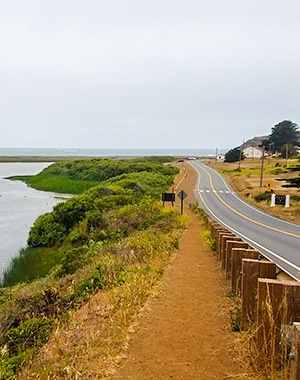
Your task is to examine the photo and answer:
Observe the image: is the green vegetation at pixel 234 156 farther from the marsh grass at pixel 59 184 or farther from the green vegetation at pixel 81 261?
the green vegetation at pixel 81 261

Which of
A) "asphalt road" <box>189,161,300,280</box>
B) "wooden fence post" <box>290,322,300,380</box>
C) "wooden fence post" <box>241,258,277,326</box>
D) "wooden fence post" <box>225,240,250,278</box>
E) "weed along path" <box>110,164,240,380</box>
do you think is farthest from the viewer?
"asphalt road" <box>189,161,300,280</box>

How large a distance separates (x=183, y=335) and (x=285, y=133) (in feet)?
370

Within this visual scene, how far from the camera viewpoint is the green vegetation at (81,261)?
8125 mm

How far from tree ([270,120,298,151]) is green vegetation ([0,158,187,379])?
64823 millimetres

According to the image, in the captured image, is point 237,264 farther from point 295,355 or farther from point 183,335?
point 295,355

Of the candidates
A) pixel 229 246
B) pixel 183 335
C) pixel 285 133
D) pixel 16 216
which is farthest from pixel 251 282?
pixel 285 133

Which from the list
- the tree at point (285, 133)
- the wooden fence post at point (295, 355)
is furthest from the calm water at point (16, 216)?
the tree at point (285, 133)

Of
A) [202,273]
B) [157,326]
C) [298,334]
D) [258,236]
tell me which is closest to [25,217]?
[258,236]

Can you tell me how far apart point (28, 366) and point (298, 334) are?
11.2ft

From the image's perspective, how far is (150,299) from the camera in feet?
26.3

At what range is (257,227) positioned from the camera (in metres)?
25.4

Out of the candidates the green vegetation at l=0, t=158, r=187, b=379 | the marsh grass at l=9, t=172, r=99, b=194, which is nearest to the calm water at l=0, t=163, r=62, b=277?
the green vegetation at l=0, t=158, r=187, b=379

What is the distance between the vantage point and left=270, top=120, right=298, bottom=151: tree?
113 metres

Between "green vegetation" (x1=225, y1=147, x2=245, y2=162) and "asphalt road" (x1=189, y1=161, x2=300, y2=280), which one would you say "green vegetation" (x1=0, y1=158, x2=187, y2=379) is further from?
"green vegetation" (x1=225, y1=147, x2=245, y2=162)
